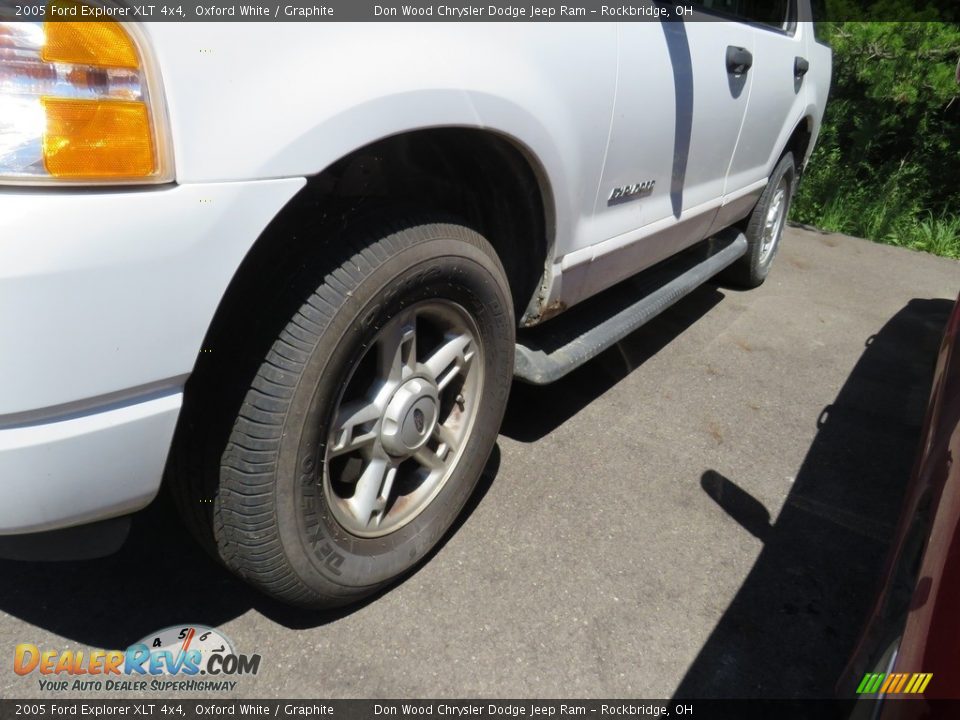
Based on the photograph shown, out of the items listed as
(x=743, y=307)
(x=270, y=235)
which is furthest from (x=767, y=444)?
(x=270, y=235)

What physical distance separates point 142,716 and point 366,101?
1410mm

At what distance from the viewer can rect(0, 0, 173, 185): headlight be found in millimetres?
1127

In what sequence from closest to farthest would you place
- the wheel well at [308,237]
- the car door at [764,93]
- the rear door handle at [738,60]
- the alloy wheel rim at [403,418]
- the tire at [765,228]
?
the wheel well at [308,237] → the alloy wheel rim at [403,418] → the rear door handle at [738,60] → the car door at [764,93] → the tire at [765,228]

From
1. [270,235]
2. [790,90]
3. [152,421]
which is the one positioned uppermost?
[790,90]

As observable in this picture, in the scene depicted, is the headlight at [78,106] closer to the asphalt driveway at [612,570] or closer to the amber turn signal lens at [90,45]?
the amber turn signal lens at [90,45]

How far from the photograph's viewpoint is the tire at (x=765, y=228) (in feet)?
14.1

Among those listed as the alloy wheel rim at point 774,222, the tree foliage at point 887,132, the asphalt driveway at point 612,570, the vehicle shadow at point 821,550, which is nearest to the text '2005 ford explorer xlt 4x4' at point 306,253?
the asphalt driveway at point 612,570

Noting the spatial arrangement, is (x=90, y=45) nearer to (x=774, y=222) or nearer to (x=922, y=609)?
(x=922, y=609)

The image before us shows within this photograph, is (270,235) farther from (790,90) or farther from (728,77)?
(790,90)

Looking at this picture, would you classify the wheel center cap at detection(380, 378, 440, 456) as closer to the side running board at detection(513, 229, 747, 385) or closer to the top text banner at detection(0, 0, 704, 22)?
the side running board at detection(513, 229, 747, 385)

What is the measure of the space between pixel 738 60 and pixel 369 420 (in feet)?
6.61

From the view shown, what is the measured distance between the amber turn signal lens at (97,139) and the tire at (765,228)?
146 inches

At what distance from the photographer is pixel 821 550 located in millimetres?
2396

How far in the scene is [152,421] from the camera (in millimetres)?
1350
